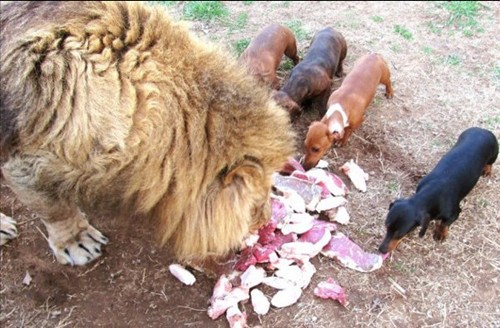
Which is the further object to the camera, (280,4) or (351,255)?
(280,4)

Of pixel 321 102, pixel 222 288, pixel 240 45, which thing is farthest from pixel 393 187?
pixel 240 45

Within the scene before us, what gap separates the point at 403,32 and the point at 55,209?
14.4 ft

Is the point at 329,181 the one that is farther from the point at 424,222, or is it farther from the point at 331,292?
the point at 331,292

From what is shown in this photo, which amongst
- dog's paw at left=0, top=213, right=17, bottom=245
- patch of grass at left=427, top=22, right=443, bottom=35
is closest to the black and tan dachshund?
patch of grass at left=427, top=22, right=443, bottom=35

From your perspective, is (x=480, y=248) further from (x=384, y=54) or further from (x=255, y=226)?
(x=384, y=54)

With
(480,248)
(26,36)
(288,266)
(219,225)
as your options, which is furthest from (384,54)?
(26,36)

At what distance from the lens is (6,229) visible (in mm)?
3906

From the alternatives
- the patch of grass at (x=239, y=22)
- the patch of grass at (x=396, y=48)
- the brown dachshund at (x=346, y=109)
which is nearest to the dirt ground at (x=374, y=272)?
the brown dachshund at (x=346, y=109)

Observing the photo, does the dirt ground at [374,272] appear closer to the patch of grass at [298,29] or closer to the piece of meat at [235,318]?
the piece of meat at [235,318]

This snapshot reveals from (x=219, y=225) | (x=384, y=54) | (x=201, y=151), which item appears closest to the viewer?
(x=201, y=151)

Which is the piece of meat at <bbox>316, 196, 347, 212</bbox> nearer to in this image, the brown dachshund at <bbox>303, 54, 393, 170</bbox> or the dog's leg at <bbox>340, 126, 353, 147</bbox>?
the brown dachshund at <bbox>303, 54, 393, 170</bbox>

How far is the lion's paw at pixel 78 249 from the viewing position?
374 centimetres

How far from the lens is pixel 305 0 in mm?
6609

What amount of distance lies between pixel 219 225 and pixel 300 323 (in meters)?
1.07
